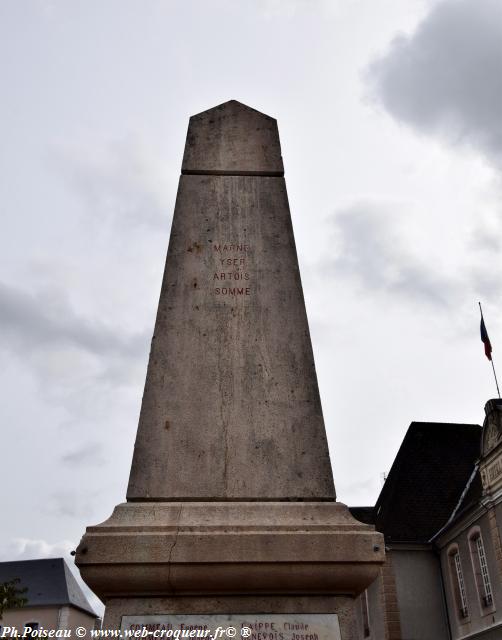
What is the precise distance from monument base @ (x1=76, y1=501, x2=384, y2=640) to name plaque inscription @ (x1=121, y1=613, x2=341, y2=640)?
1.1 inches

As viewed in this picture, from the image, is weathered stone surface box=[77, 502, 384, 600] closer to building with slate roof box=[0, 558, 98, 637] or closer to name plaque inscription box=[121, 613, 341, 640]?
name plaque inscription box=[121, 613, 341, 640]

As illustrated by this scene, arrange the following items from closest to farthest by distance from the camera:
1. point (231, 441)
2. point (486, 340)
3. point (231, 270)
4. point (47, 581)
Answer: point (231, 441) → point (231, 270) → point (486, 340) → point (47, 581)

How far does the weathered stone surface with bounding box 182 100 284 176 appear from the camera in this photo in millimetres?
4805

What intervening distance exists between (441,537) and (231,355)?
20144mm

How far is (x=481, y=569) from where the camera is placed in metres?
18.2

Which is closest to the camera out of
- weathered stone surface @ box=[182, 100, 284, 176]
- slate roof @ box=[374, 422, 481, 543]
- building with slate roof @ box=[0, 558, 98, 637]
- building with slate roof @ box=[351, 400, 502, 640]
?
weathered stone surface @ box=[182, 100, 284, 176]

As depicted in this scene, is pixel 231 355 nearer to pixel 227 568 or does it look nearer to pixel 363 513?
pixel 227 568

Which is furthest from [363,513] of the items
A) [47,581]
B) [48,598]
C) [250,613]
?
[47,581]

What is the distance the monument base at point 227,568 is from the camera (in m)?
2.83

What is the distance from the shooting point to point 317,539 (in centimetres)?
292

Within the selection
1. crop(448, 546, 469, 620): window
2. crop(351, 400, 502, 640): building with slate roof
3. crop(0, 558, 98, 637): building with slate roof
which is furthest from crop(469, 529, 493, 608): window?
crop(0, 558, 98, 637): building with slate roof

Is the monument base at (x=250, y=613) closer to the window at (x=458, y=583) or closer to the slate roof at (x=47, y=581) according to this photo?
the window at (x=458, y=583)

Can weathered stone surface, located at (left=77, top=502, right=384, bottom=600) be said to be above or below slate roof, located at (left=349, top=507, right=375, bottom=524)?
below

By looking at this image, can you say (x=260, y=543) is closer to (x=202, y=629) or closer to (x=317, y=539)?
(x=317, y=539)
